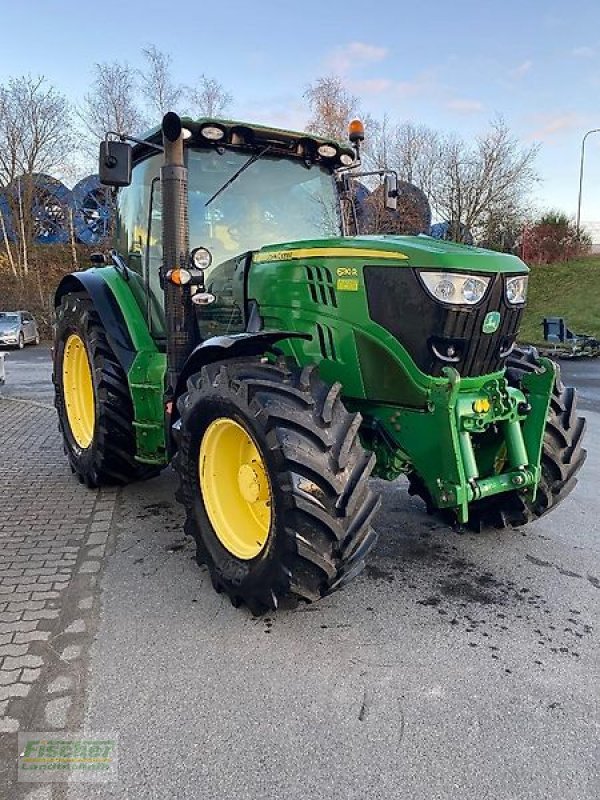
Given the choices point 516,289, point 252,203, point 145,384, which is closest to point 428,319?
point 516,289

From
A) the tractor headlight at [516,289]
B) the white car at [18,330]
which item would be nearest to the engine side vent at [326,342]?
the tractor headlight at [516,289]

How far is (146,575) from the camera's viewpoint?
12.0 feet

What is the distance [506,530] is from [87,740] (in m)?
2.87

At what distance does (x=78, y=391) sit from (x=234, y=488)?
2.76m

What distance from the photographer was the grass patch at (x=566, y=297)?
21.8 m

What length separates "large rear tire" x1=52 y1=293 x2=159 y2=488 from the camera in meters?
4.67

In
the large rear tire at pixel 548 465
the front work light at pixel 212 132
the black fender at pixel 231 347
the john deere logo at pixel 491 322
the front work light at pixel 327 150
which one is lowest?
the large rear tire at pixel 548 465

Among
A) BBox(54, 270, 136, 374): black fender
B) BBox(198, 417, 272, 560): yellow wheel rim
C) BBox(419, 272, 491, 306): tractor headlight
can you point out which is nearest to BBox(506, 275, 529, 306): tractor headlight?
BBox(419, 272, 491, 306): tractor headlight

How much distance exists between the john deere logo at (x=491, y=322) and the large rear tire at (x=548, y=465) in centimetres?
60

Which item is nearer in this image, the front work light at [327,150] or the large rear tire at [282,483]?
the large rear tire at [282,483]

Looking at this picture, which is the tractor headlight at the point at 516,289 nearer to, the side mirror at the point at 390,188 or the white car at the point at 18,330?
the side mirror at the point at 390,188

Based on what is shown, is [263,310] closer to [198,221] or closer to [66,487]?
[198,221]

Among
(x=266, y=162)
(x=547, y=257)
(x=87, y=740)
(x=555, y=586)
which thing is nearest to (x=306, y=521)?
(x=87, y=740)

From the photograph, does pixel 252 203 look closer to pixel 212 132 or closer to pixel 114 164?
pixel 212 132
